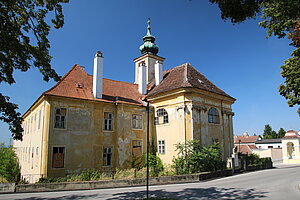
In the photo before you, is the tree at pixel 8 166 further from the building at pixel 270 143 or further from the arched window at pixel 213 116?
the building at pixel 270 143

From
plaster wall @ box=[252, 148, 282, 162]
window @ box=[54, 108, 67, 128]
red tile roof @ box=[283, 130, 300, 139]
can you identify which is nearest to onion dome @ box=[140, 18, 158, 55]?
window @ box=[54, 108, 67, 128]

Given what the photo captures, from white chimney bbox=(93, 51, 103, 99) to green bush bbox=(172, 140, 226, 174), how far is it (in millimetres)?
8516

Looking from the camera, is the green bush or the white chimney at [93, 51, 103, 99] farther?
the white chimney at [93, 51, 103, 99]

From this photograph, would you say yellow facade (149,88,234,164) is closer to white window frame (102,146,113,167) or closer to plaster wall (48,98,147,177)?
plaster wall (48,98,147,177)

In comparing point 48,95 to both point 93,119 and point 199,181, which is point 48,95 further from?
point 199,181

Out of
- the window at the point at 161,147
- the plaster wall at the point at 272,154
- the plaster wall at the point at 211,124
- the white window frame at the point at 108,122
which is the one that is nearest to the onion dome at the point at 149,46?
the plaster wall at the point at 211,124

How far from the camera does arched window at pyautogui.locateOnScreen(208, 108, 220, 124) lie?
21.1m

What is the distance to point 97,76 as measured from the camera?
767 inches

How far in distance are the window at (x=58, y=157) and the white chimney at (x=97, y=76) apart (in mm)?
5461

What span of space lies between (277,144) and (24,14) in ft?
211

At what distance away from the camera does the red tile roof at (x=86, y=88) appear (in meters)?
18.0

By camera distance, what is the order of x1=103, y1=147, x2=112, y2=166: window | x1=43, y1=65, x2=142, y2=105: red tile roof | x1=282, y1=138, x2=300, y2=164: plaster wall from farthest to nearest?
x1=282, y1=138, x2=300, y2=164: plaster wall → x1=103, y1=147, x2=112, y2=166: window → x1=43, y1=65, x2=142, y2=105: red tile roof

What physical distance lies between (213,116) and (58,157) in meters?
14.6

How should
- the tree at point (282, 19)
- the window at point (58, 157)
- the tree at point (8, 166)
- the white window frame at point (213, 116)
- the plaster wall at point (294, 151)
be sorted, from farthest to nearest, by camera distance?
the plaster wall at point (294, 151)
the tree at point (8, 166)
the white window frame at point (213, 116)
the window at point (58, 157)
the tree at point (282, 19)
